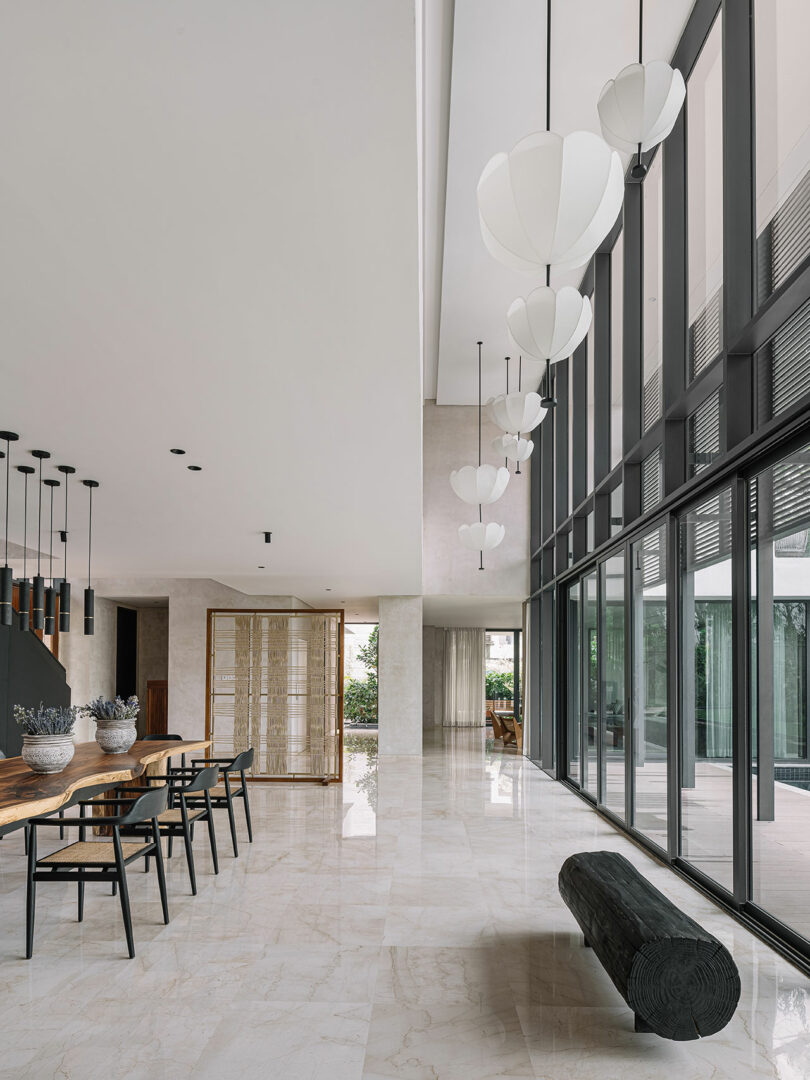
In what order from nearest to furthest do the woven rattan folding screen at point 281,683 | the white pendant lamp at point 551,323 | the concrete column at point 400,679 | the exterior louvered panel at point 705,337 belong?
the white pendant lamp at point 551,323 < the exterior louvered panel at point 705,337 < the woven rattan folding screen at point 281,683 < the concrete column at point 400,679

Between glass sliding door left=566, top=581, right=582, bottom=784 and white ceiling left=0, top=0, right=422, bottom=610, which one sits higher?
white ceiling left=0, top=0, right=422, bottom=610

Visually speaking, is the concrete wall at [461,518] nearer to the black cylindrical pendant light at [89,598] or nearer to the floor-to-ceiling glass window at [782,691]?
the black cylindrical pendant light at [89,598]

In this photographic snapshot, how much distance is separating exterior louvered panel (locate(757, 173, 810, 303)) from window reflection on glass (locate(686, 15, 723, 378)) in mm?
595

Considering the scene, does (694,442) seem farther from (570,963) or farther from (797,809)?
(570,963)

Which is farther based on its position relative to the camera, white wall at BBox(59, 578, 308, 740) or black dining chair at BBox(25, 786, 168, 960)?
white wall at BBox(59, 578, 308, 740)

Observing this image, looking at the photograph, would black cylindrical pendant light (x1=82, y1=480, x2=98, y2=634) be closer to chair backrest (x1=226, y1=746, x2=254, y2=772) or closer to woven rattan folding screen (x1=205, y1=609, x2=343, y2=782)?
chair backrest (x1=226, y1=746, x2=254, y2=772)

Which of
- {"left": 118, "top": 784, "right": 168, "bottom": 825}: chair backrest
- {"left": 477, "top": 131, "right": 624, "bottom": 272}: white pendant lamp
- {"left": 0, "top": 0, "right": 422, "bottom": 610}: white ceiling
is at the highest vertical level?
{"left": 477, "top": 131, "right": 624, "bottom": 272}: white pendant lamp

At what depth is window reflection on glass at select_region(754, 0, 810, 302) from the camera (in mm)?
3867

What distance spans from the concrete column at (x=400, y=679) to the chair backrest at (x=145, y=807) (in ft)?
28.5

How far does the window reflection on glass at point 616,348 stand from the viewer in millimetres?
7539

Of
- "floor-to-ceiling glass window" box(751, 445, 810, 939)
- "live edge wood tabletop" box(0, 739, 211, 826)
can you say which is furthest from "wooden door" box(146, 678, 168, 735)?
"floor-to-ceiling glass window" box(751, 445, 810, 939)

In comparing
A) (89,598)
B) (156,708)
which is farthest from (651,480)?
(156,708)

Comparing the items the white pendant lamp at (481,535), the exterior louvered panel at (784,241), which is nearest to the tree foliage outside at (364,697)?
the white pendant lamp at (481,535)

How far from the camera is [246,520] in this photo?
7445 millimetres
